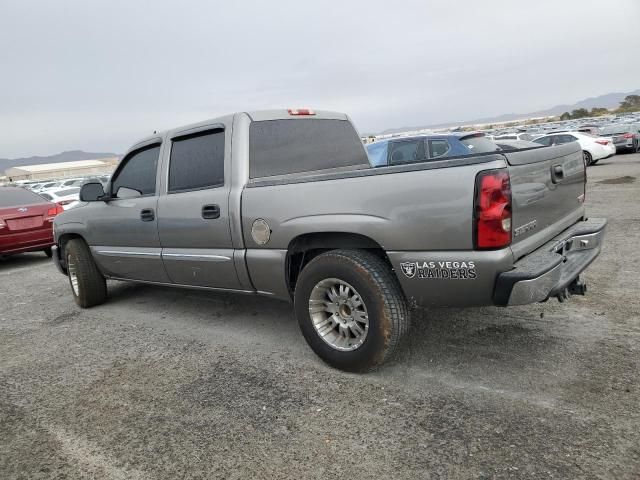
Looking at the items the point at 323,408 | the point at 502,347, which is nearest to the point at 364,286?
the point at 323,408

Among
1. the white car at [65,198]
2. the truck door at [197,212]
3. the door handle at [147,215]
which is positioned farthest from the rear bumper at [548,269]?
the white car at [65,198]

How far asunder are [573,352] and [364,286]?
1603 mm

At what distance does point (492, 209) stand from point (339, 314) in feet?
4.17

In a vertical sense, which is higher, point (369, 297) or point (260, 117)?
point (260, 117)

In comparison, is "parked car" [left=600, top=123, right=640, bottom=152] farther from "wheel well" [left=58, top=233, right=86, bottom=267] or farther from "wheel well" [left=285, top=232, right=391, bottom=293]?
"wheel well" [left=58, top=233, right=86, bottom=267]

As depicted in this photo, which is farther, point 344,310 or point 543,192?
point 344,310

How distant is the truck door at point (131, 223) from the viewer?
4480mm

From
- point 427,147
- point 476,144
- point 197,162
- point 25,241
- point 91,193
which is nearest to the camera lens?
point 197,162

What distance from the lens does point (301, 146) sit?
4.16m

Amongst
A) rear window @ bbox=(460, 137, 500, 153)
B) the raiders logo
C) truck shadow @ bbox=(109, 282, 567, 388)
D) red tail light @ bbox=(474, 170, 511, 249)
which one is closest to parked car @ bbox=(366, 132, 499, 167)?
rear window @ bbox=(460, 137, 500, 153)

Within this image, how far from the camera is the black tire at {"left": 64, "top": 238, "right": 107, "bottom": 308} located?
5273 mm

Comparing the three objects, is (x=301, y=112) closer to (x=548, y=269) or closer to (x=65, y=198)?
(x=548, y=269)

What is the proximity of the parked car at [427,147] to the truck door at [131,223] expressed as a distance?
15.7 ft

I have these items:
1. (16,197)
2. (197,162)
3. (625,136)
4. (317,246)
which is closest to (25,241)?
(16,197)
